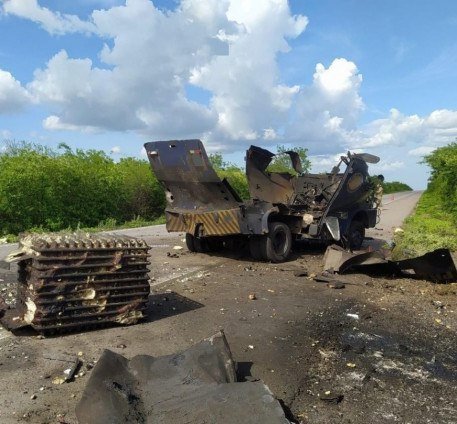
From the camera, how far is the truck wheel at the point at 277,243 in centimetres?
1057

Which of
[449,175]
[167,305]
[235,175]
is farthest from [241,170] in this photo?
[167,305]

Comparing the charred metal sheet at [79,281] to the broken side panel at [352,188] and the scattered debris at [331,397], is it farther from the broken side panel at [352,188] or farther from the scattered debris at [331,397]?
the broken side panel at [352,188]

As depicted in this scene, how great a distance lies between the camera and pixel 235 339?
5.86 meters

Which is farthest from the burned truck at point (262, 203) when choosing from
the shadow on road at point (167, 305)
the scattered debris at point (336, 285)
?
the shadow on road at point (167, 305)

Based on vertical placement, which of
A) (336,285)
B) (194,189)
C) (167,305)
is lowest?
(167,305)

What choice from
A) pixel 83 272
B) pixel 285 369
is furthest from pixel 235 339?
pixel 83 272

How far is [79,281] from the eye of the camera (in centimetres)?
568

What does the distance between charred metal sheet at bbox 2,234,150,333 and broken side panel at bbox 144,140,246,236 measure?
11.9 ft

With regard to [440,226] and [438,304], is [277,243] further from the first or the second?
[440,226]

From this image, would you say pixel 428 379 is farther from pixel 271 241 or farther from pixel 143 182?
pixel 143 182

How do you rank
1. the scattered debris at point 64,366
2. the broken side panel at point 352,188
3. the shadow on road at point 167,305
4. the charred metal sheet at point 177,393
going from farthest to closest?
1. the broken side panel at point 352,188
2. the shadow on road at point 167,305
3. the scattered debris at point 64,366
4. the charred metal sheet at point 177,393

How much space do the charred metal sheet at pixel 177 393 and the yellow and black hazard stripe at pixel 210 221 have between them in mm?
5465

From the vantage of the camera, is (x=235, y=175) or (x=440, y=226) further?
(x=235, y=175)

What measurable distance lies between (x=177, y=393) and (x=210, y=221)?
6331mm
